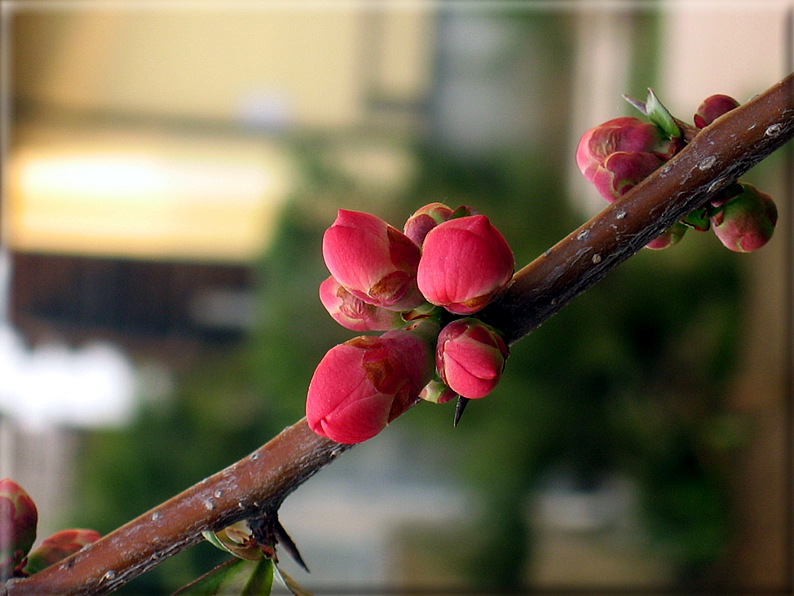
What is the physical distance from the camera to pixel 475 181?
48.0 inches

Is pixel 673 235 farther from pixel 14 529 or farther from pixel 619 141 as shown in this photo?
pixel 14 529

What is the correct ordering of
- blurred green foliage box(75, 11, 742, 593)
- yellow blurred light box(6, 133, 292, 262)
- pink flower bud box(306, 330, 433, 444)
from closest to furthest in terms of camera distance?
pink flower bud box(306, 330, 433, 444) < blurred green foliage box(75, 11, 742, 593) < yellow blurred light box(6, 133, 292, 262)

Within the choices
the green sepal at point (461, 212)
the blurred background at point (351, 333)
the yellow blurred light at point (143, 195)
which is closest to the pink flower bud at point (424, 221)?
the green sepal at point (461, 212)

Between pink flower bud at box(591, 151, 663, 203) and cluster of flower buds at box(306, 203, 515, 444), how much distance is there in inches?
1.0

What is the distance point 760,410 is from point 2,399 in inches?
46.4

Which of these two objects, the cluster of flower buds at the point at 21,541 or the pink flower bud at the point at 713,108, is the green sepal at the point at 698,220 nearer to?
the pink flower bud at the point at 713,108

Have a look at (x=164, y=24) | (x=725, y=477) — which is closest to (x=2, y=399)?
(x=164, y=24)

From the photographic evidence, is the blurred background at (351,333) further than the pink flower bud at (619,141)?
Yes

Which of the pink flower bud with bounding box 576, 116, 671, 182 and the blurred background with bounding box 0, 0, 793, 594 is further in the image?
the blurred background with bounding box 0, 0, 793, 594

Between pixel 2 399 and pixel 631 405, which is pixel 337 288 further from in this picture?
pixel 2 399

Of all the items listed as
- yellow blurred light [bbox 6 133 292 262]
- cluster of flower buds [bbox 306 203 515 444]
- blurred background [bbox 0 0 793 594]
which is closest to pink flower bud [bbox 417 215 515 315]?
cluster of flower buds [bbox 306 203 515 444]

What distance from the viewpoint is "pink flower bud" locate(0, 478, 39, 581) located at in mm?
132

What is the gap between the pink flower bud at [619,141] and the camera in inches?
4.8

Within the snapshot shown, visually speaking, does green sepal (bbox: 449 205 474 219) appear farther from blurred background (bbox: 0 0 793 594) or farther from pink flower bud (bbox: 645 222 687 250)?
blurred background (bbox: 0 0 793 594)
